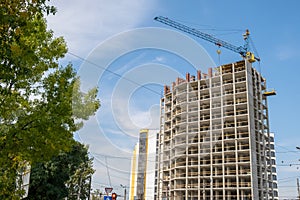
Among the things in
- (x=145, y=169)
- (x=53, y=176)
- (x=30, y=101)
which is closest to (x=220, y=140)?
(x=53, y=176)

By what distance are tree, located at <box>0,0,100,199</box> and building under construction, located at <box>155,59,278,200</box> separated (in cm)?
4718

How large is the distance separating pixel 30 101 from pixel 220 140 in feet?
166

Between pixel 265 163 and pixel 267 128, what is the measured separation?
821cm

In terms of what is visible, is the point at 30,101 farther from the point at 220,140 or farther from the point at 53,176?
the point at 220,140

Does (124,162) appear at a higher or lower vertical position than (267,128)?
lower

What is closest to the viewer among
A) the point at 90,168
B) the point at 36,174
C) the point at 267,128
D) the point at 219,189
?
the point at 36,174

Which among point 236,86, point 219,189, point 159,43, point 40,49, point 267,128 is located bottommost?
point 219,189

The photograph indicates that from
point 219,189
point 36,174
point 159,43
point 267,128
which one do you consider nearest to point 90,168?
point 36,174

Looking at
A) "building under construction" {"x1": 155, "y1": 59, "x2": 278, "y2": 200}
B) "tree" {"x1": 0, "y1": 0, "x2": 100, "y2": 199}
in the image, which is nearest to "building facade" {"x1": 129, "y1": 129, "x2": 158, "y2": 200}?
"building under construction" {"x1": 155, "y1": 59, "x2": 278, "y2": 200}

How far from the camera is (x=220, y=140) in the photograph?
56281 mm

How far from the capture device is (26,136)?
778 centimetres

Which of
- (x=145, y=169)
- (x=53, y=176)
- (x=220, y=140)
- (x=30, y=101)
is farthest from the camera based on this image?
(x=145, y=169)

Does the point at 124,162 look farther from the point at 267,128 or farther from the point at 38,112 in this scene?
the point at 267,128

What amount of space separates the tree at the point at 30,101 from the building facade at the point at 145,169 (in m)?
77.1
